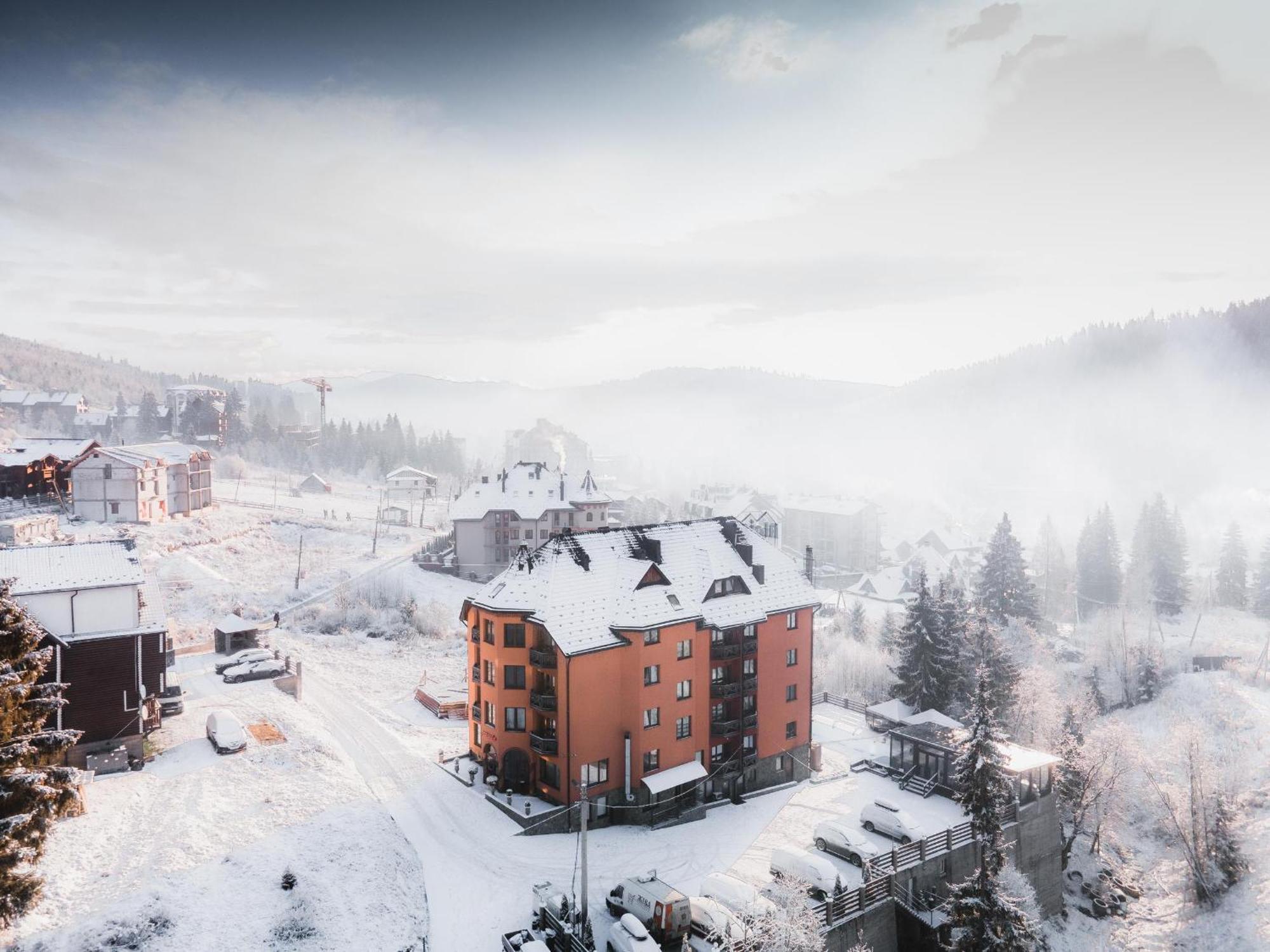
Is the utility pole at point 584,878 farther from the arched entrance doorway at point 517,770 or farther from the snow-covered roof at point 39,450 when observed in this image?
the snow-covered roof at point 39,450

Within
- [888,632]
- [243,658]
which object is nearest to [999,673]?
[888,632]

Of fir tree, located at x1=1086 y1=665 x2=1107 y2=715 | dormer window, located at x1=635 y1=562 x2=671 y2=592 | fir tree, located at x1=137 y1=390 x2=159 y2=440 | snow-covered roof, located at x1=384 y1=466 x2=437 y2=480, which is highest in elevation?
fir tree, located at x1=137 y1=390 x2=159 y2=440

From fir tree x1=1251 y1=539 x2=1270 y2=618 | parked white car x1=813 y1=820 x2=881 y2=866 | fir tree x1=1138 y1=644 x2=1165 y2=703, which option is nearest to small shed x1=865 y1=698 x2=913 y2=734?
parked white car x1=813 y1=820 x2=881 y2=866

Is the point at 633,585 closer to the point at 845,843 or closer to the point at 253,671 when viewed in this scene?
the point at 845,843

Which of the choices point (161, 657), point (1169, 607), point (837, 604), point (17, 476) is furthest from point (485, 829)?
point (1169, 607)

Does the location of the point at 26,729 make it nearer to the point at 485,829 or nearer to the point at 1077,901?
the point at 485,829

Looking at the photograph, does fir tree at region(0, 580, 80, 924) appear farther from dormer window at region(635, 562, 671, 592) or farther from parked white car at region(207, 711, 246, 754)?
dormer window at region(635, 562, 671, 592)
